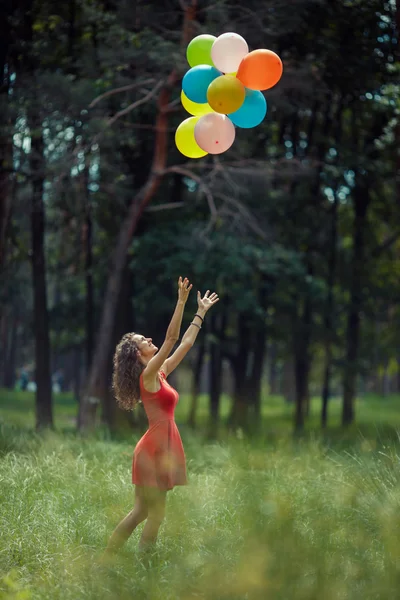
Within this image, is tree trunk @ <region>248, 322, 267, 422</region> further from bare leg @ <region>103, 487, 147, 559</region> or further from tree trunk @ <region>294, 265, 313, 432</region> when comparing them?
bare leg @ <region>103, 487, 147, 559</region>

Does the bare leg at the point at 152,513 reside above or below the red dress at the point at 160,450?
below

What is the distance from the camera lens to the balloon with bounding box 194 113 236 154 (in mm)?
6941

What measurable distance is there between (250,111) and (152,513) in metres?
3.71

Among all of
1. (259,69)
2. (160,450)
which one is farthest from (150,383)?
(259,69)

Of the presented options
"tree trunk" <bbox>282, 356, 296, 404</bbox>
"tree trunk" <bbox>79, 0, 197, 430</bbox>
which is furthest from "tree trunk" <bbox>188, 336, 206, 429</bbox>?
"tree trunk" <bbox>282, 356, 296, 404</bbox>

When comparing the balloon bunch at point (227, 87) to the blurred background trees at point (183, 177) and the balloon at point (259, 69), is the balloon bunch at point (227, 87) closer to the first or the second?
the balloon at point (259, 69)

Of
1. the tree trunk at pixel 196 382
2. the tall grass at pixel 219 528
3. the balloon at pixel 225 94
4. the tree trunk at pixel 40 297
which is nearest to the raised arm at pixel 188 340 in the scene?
the tall grass at pixel 219 528

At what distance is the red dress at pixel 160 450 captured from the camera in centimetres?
537

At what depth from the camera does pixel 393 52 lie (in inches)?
549

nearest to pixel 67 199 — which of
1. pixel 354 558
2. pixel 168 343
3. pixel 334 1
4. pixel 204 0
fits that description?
pixel 204 0

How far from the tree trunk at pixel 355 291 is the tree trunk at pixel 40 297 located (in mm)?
7767

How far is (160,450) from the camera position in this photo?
17.7ft

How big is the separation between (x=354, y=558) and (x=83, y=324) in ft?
52.9

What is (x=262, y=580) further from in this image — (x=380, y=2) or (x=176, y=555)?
(x=380, y=2)
